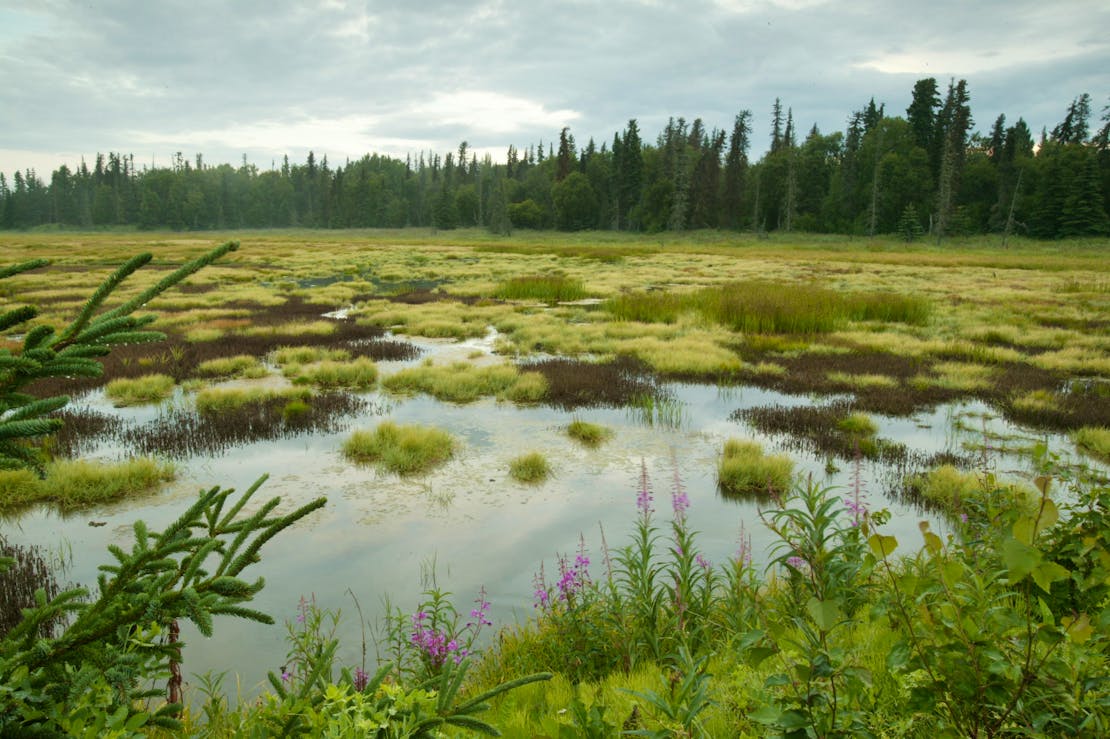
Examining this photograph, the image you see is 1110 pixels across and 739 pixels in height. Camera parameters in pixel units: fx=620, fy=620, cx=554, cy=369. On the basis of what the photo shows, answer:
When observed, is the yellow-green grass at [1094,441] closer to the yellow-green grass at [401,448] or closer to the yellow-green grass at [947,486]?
the yellow-green grass at [947,486]

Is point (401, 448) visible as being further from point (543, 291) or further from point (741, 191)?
point (741, 191)

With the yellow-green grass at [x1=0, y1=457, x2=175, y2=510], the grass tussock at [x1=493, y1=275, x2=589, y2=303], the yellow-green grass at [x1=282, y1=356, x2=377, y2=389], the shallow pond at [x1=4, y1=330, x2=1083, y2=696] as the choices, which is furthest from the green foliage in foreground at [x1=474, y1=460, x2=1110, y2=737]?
the grass tussock at [x1=493, y1=275, x2=589, y2=303]

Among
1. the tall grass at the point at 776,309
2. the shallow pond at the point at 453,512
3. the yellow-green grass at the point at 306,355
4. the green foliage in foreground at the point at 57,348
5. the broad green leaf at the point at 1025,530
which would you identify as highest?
the green foliage in foreground at the point at 57,348

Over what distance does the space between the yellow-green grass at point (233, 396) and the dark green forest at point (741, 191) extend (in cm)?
7872

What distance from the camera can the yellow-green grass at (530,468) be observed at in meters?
9.19

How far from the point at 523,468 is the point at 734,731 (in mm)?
6504

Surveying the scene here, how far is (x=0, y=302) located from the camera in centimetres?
2583

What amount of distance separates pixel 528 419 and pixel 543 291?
1856cm

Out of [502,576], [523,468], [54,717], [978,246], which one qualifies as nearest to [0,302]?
[523,468]

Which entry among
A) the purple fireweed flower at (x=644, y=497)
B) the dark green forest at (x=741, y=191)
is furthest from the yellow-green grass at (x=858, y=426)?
the dark green forest at (x=741, y=191)

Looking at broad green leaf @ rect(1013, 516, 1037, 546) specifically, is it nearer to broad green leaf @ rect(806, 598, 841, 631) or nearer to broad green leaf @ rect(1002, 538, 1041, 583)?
broad green leaf @ rect(1002, 538, 1041, 583)

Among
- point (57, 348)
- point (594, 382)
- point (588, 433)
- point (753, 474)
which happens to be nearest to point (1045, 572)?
point (57, 348)

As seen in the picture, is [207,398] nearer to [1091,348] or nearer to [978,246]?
[1091,348]

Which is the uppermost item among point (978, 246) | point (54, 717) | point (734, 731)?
point (978, 246)
